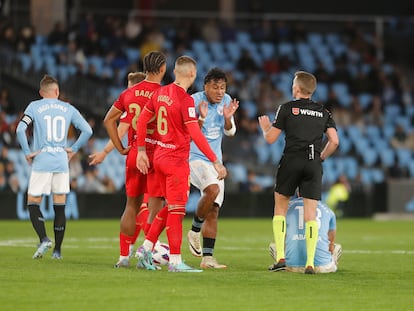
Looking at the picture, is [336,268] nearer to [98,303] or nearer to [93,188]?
[98,303]

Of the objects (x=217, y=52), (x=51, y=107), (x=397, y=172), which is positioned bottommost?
(x=397, y=172)

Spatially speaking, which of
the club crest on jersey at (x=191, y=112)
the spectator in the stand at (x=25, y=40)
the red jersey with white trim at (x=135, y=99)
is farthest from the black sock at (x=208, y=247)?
the spectator in the stand at (x=25, y=40)

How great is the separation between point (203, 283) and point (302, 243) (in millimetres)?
2085

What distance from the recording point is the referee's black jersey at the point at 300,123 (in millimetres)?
12484

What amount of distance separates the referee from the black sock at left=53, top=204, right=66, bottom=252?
10.3 ft

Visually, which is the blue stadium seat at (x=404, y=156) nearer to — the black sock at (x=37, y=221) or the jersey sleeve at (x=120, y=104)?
the black sock at (x=37, y=221)

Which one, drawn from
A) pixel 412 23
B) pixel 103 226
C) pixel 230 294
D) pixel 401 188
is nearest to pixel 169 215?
pixel 230 294

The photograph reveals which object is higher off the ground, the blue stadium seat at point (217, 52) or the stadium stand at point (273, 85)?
the blue stadium seat at point (217, 52)

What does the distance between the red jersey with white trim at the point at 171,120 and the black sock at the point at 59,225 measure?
2664 mm

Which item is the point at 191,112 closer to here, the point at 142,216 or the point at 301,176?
the point at 301,176

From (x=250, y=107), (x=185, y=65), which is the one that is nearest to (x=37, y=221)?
(x=185, y=65)

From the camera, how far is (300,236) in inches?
497

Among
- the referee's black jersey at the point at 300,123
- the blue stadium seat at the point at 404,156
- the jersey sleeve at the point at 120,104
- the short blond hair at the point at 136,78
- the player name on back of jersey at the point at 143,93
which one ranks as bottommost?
the blue stadium seat at the point at 404,156

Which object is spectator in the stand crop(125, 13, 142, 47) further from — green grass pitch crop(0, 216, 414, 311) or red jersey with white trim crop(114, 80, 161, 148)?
red jersey with white trim crop(114, 80, 161, 148)
